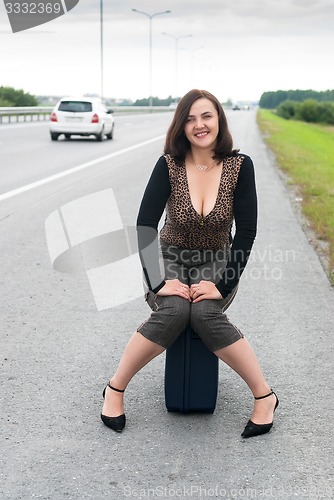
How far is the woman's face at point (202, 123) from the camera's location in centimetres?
401

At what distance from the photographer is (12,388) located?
420 cm

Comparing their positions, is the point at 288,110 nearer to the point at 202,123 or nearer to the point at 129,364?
the point at 202,123

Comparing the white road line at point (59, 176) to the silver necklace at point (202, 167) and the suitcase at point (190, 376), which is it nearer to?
the silver necklace at point (202, 167)

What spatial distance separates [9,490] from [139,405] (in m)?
1.04

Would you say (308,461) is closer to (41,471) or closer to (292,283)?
(41,471)

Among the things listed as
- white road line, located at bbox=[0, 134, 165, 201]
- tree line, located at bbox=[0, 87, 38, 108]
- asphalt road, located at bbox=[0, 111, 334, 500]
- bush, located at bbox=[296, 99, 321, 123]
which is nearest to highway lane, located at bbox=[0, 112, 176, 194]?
white road line, located at bbox=[0, 134, 165, 201]

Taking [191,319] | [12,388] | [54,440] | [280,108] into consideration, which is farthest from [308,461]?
[280,108]

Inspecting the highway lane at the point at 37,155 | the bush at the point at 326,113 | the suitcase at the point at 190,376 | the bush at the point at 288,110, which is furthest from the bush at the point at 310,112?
the suitcase at the point at 190,376

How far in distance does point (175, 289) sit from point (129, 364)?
410 millimetres

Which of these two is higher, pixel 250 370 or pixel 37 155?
pixel 250 370

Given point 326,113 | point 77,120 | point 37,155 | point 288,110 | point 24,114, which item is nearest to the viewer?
point 37,155

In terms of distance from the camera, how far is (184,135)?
410 centimetres

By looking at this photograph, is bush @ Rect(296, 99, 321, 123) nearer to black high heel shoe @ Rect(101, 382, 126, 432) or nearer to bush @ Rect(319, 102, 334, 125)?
bush @ Rect(319, 102, 334, 125)

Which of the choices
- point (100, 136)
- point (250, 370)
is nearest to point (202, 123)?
point (250, 370)
